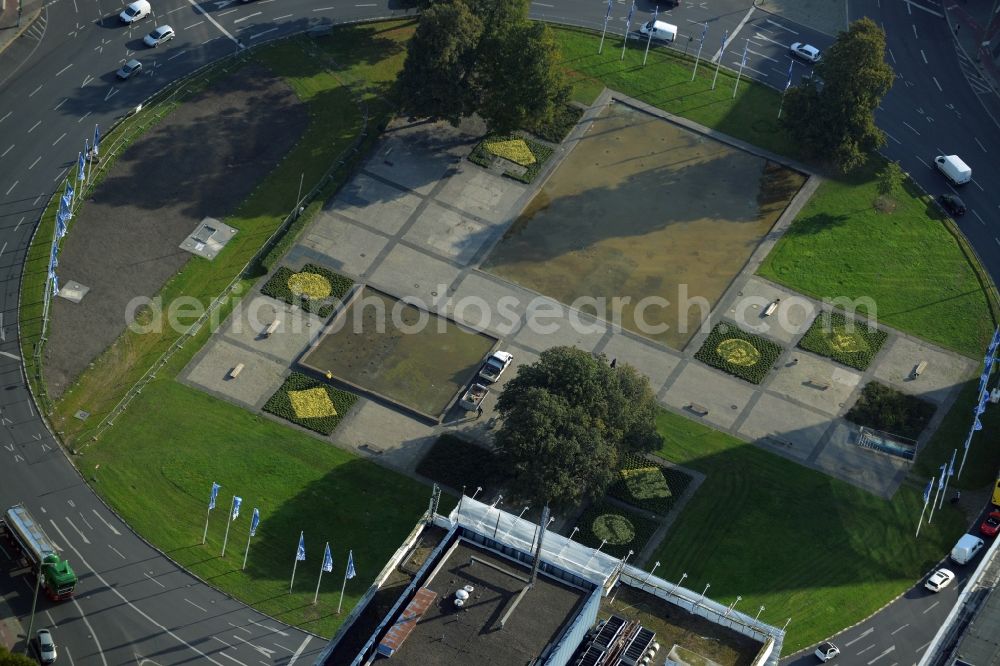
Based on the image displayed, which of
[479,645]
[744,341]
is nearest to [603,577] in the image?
[479,645]

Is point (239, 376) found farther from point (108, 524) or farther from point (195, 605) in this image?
point (195, 605)

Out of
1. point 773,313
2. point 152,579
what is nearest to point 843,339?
point 773,313

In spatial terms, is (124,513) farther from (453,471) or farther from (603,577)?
(603,577)

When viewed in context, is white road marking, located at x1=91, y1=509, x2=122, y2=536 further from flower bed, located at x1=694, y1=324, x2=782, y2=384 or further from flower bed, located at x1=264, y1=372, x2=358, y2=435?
flower bed, located at x1=694, y1=324, x2=782, y2=384

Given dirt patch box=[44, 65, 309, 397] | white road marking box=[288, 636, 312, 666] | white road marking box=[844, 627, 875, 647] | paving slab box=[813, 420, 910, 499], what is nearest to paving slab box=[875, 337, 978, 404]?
paving slab box=[813, 420, 910, 499]

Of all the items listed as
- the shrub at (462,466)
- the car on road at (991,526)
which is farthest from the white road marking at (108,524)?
the car on road at (991,526)

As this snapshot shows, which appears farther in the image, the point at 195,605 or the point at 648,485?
the point at 648,485
